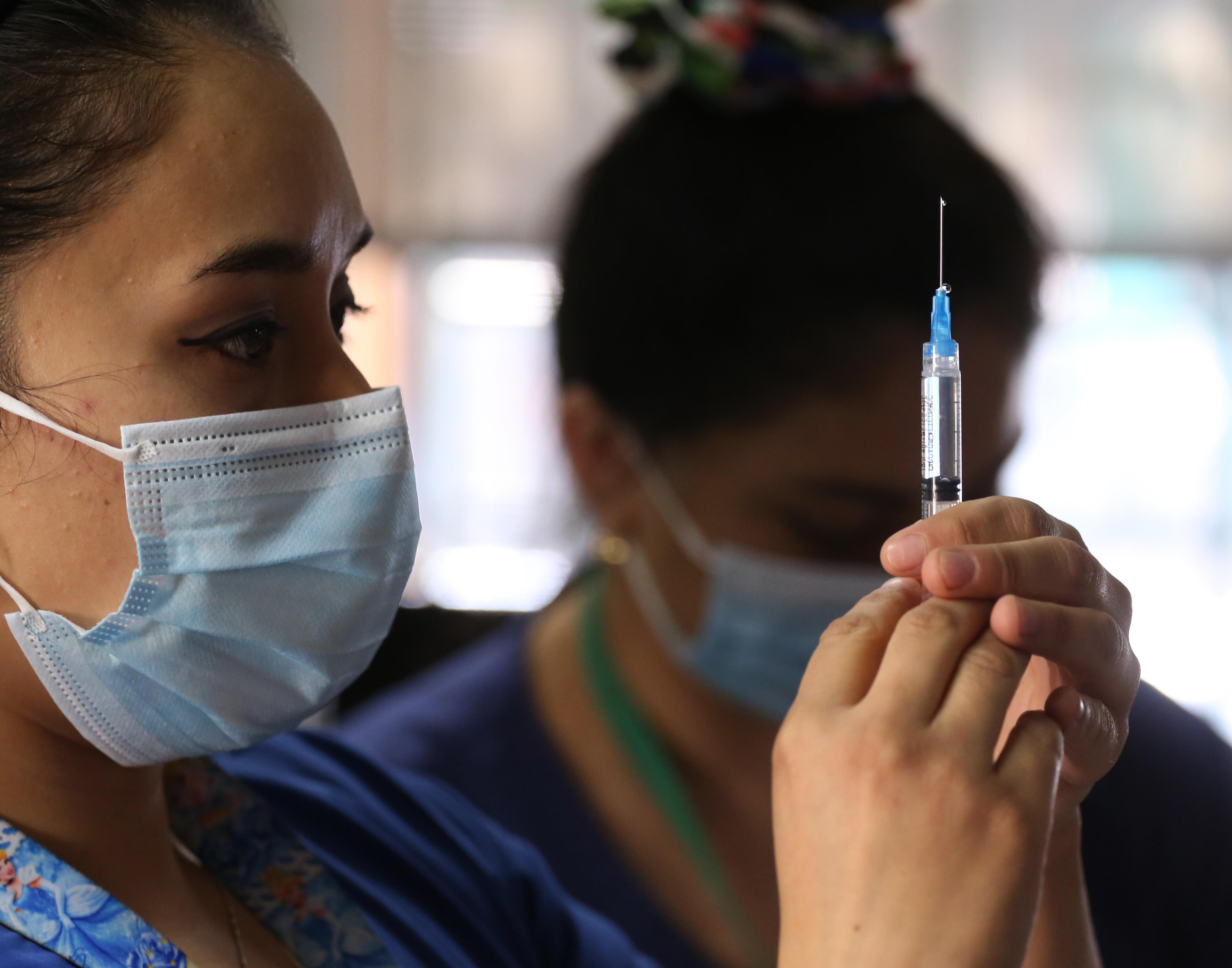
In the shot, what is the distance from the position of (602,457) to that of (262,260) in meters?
0.84

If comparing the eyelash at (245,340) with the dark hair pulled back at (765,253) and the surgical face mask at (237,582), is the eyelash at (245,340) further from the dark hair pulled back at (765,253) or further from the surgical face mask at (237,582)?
the dark hair pulled back at (765,253)

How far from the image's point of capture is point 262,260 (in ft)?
2.36

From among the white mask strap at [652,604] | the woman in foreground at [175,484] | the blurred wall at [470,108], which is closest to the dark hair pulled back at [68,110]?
the woman in foreground at [175,484]

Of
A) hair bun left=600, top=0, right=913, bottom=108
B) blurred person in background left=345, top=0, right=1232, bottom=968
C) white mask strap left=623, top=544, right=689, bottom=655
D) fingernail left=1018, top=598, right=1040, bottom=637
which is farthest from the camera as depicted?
white mask strap left=623, top=544, right=689, bottom=655

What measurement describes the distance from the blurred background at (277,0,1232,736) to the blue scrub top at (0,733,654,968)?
2.21ft

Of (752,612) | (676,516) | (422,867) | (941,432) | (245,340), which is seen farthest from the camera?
(676,516)

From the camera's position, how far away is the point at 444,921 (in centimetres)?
92

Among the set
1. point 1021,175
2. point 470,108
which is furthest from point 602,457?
point 470,108

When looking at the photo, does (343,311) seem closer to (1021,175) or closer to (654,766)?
(654,766)

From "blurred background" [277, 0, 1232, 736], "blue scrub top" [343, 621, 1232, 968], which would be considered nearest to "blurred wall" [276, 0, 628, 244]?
"blurred background" [277, 0, 1232, 736]

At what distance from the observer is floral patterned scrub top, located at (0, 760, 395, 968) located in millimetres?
695

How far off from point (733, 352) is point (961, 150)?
32 cm

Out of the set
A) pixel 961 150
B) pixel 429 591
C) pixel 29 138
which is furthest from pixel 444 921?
pixel 429 591

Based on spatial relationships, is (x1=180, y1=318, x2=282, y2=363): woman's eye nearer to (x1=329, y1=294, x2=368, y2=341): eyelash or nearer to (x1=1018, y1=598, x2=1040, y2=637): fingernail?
(x1=329, y1=294, x2=368, y2=341): eyelash
